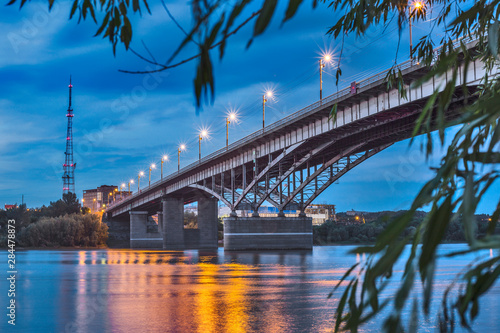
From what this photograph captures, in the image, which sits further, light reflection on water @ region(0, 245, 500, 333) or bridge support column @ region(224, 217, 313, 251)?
bridge support column @ region(224, 217, 313, 251)

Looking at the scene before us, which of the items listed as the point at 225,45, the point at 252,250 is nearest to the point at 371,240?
the point at 252,250

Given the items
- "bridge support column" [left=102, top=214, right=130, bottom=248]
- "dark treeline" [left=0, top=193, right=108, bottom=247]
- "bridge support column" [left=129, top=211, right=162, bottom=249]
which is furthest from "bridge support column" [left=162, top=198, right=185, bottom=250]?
"bridge support column" [left=102, top=214, right=130, bottom=248]

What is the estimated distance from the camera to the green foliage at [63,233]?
86188mm

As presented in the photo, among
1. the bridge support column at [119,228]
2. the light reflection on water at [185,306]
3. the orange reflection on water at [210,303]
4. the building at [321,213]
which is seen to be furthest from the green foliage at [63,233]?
the building at [321,213]

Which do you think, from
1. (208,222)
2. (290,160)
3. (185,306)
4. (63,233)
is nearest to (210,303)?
(185,306)

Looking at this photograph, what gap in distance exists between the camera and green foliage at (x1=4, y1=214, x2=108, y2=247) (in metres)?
86.2

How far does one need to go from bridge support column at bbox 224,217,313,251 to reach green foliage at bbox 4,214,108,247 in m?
36.7

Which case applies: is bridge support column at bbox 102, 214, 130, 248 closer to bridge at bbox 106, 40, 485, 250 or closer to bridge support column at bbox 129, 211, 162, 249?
bridge support column at bbox 129, 211, 162, 249

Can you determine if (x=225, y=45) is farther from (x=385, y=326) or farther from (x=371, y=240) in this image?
(x=371, y=240)

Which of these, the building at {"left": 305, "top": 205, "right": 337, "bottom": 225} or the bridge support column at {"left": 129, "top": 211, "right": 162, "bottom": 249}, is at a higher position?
the building at {"left": 305, "top": 205, "right": 337, "bottom": 225}

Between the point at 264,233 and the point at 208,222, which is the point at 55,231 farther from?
the point at 264,233

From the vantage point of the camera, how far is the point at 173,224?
308 feet

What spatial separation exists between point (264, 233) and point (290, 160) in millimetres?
9148

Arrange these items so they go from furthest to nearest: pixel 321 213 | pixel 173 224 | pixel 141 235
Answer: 1. pixel 321 213
2. pixel 141 235
3. pixel 173 224
